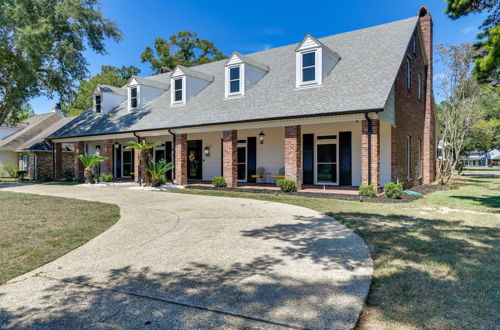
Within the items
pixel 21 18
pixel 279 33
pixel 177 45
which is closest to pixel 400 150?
pixel 279 33

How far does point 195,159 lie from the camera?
1959 centimetres

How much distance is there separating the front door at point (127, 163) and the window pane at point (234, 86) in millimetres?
9336

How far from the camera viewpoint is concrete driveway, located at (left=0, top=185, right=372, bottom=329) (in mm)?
2996

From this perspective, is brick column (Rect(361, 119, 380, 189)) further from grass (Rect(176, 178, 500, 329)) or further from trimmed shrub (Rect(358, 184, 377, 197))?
grass (Rect(176, 178, 500, 329))

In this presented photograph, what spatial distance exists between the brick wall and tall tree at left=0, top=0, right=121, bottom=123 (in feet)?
60.0

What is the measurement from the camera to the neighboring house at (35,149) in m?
25.3

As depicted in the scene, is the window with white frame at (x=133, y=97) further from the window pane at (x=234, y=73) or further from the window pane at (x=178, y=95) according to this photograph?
the window pane at (x=234, y=73)

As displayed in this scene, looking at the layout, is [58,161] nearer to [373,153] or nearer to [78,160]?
[78,160]

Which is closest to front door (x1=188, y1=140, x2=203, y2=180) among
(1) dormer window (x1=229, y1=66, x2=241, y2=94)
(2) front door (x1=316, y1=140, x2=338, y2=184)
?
(1) dormer window (x1=229, y1=66, x2=241, y2=94)

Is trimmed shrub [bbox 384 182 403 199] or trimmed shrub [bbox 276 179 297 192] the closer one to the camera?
trimmed shrub [bbox 384 182 403 199]

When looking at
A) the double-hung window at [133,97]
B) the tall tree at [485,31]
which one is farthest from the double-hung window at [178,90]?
the tall tree at [485,31]

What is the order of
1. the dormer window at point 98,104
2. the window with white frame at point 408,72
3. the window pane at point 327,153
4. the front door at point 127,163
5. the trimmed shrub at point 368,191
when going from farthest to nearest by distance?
the dormer window at point 98,104, the front door at point 127,163, the window pane at point 327,153, the window with white frame at point 408,72, the trimmed shrub at point 368,191

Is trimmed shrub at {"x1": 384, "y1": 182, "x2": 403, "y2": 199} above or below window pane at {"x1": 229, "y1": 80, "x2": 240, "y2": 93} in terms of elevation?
below

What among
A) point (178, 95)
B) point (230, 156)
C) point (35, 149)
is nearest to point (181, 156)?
point (230, 156)
